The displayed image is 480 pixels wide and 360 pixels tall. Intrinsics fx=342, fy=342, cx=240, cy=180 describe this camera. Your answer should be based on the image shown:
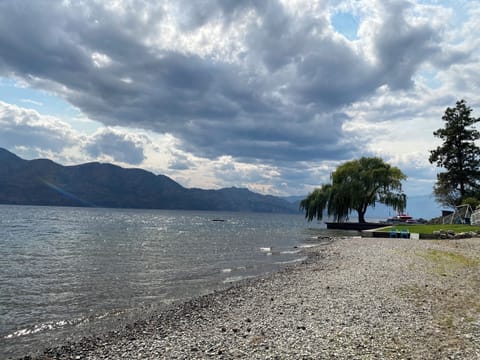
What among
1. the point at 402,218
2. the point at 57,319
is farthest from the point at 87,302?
the point at 402,218

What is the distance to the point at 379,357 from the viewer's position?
22.9 ft

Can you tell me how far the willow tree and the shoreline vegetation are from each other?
168ft

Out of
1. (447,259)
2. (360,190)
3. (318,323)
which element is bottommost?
(318,323)

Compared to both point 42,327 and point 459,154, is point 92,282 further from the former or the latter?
point 459,154

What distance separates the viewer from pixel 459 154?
58656 mm

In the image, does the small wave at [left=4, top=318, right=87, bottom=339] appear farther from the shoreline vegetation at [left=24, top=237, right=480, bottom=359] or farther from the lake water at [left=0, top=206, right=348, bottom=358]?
the shoreline vegetation at [left=24, top=237, right=480, bottom=359]

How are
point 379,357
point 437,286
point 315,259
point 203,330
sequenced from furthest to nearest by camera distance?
point 315,259 < point 437,286 < point 203,330 < point 379,357

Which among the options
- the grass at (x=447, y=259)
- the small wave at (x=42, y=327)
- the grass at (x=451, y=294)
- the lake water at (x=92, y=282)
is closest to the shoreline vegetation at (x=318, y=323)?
the grass at (x=451, y=294)

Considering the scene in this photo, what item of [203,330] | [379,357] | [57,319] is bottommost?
[57,319]

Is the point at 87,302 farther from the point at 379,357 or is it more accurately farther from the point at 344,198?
the point at 344,198

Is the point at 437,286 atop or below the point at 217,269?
atop

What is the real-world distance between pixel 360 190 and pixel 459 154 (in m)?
17.4

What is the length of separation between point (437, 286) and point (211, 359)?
10765mm

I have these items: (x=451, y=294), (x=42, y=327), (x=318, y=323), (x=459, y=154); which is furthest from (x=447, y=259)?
(x=459, y=154)
